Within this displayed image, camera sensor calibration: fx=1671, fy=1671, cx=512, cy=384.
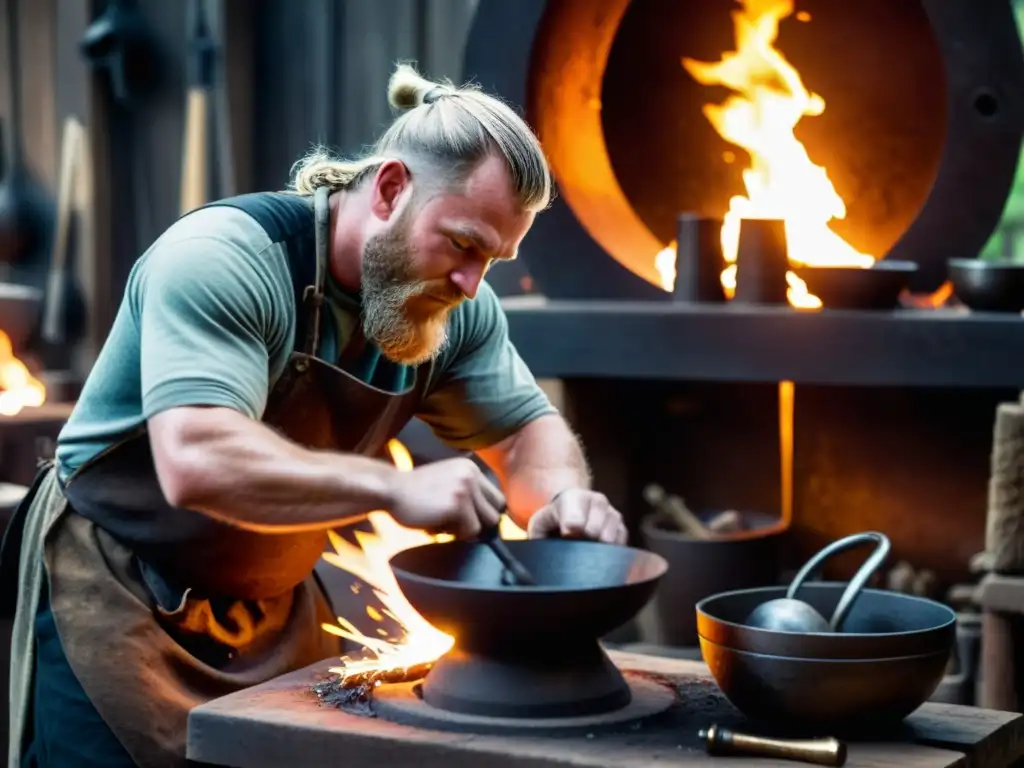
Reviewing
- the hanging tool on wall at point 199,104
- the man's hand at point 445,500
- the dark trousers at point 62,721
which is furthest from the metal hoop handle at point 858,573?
the hanging tool on wall at point 199,104

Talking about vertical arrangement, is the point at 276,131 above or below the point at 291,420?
above

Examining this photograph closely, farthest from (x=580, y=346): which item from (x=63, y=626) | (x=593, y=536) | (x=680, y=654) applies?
(x=63, y=626)

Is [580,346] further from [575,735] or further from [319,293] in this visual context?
[575,735]

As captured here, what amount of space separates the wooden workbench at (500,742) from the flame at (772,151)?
7.00 ft

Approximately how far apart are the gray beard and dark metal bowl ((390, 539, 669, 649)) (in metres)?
0.38

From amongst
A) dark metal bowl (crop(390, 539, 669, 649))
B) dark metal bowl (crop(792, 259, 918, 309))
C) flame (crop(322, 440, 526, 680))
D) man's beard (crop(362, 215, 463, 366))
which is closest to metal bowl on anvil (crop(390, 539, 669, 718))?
dark metal bowl (crop(390, 539, 669, 649))

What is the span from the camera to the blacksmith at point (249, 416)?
2697 millimetres

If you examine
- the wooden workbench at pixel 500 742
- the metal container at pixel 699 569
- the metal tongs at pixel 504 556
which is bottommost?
the metal container at pixel 699 569

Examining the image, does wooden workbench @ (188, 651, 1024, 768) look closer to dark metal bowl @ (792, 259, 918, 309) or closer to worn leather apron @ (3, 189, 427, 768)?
worn leather apron @ (3, 189, 427, 768)

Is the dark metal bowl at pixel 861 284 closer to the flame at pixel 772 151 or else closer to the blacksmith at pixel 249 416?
the flame at pixel 772 151

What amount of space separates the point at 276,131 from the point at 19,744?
11.1 ft

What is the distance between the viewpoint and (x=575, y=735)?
8.27 ft

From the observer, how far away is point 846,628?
278 cm

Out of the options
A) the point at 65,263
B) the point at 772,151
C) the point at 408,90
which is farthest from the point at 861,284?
the point at 65,263
